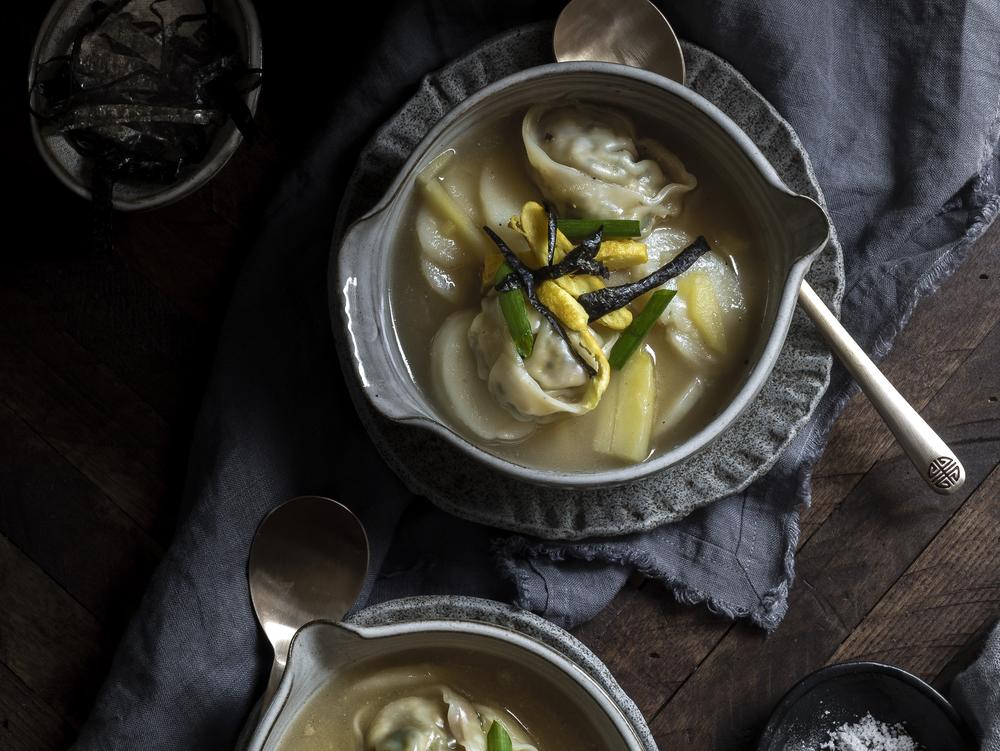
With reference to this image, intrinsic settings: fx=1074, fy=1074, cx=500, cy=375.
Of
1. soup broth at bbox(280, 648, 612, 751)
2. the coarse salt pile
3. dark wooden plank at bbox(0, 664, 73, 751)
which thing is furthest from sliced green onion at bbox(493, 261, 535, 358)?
dark wooden plank at bbox(0, 664, 73, 751)

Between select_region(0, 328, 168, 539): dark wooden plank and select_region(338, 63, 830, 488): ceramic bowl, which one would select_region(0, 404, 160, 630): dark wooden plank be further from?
select_region(338, 63, 830, 488): ceramic bowl

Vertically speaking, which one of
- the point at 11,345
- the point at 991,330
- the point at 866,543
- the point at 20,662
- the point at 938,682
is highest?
the point at 11,345

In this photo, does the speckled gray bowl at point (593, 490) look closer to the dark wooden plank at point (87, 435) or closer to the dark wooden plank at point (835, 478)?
the dark wooden plank at point (835, 478)

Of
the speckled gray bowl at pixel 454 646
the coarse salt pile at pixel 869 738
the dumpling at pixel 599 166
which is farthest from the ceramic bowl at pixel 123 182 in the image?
the coarse salt pile at pixel 869 738

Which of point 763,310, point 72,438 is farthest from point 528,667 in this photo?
point 72,438

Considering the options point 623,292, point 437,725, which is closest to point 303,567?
point 437,725

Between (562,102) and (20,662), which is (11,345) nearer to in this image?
(20,662)
